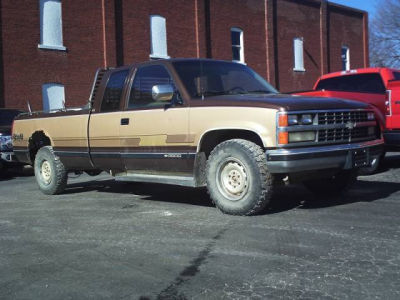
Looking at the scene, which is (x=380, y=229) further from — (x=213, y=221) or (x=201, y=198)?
(x=201, y=198)

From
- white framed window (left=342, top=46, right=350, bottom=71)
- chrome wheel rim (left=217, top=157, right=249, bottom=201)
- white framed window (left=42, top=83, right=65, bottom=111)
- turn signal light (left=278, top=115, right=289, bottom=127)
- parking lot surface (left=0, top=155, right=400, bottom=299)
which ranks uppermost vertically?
white framed window (left=342, top=46, right=350, bottom=71)

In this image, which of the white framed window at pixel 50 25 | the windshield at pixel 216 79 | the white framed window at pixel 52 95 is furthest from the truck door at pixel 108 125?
the white framed window at pixel 50 25

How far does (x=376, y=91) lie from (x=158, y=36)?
13.4 m

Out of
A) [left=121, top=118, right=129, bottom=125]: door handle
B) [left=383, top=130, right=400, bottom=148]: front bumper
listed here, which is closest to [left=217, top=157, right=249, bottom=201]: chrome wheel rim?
[left=121, top=118, right=129, bottom=125]: door handle

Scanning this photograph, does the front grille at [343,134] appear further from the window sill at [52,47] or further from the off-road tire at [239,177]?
the window sill at [52,47]

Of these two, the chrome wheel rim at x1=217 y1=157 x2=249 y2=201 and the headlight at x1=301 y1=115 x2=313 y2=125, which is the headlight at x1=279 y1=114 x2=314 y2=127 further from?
the chrome wheel rim at x1=217 y1=157 x2=249 y2=201

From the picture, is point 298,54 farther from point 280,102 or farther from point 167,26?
point 280,102

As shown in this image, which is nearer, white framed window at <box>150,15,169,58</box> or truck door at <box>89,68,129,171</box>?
truck door at <box>89,68,129,171</box>

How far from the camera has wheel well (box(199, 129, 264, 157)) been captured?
5.67 m

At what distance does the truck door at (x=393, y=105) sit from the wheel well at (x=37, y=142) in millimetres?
6058

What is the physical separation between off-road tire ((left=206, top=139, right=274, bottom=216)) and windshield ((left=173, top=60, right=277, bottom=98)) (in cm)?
90

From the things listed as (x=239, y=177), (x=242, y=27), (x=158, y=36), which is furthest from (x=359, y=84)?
(x=242, y=27)

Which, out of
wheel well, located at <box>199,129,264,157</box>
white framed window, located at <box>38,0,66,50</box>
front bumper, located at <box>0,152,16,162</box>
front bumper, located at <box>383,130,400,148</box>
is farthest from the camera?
white framed window, located at <box>38,0,66,50</box>

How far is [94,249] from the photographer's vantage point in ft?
15.0
